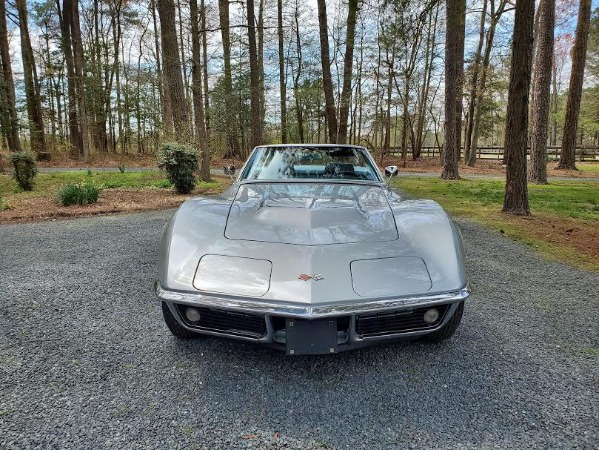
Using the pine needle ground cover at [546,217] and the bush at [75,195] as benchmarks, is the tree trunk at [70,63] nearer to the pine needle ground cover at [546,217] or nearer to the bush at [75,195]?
the bush at [75,195]

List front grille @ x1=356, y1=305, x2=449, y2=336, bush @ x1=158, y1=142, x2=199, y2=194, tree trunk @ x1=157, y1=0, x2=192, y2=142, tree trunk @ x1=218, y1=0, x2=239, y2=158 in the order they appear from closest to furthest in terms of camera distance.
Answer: front grille @ x1=356, y1=305, x2=449, y2=336 → bush @ x1=158, y1=142, x2=199, y2=194 → tree trunk @ x1=157, y1=0, x2=192, y2=142 → tree trunk @ x1=218, y1=0, x2=239, y2=158

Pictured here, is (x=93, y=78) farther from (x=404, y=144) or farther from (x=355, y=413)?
(x=355, y=413)

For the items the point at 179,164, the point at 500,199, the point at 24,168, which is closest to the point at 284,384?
the point at 179,164

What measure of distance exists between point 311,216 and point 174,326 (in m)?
1.00

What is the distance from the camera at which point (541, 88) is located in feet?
30.6

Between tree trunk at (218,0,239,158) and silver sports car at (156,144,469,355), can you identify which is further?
tree trunk at (218,0,239,158)

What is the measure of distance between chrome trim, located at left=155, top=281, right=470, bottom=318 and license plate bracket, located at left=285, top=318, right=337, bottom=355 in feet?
0.18

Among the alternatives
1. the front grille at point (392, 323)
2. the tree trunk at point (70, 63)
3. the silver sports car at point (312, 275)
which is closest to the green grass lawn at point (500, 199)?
the silver sports car at point (312, 275)

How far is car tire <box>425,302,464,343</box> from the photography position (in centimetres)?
198

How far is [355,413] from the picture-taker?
Result: 1.63 meters

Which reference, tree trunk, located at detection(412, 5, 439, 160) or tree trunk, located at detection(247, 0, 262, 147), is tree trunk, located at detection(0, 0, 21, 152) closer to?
tree trunk, located at detection(247, 0, 262, 147)

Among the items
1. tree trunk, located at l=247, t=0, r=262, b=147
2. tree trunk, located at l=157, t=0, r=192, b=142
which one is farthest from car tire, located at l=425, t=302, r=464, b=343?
tree trunk, located at l=247, t=0, r=262, b=147

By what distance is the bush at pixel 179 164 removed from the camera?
8.09 metres

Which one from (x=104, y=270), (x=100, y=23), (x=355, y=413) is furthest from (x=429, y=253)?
(x=100, y=23)
